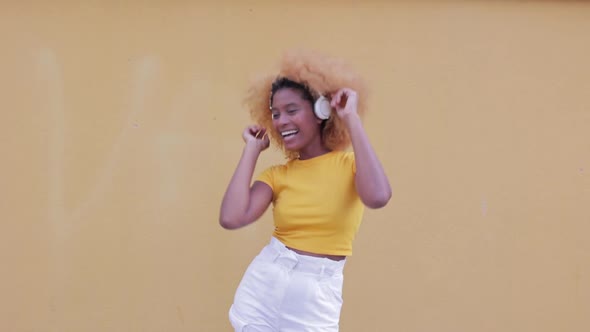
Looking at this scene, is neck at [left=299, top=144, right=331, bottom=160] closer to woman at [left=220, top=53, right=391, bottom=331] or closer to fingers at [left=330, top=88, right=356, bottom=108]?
woman at [left=220, top=53, right=391, bottom=331]

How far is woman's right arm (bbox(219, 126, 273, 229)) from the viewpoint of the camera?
2.59 m

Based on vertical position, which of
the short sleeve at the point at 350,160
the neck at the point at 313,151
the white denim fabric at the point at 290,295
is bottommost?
the white denim fabric at the point at 290,295

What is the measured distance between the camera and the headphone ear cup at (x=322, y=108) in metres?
2.61

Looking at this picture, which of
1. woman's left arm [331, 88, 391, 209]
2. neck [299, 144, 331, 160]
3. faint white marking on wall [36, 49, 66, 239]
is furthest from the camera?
faint white marking on wall [36, 49, 66, 239]

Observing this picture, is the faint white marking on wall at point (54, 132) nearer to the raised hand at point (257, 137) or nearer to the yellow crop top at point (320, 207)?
the raised hand at point (257, 137)

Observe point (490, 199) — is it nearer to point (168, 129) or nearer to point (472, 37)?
point (472, 37)

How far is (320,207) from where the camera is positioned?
2516mm

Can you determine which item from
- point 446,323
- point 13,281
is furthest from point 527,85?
point 13,281

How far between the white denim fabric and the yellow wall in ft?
3.85

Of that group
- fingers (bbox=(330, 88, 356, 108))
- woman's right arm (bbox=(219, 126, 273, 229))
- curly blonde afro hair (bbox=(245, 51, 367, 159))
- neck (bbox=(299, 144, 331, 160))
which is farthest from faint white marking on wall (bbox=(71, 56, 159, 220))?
fingers (bbox=(330, 88, 356, 108))

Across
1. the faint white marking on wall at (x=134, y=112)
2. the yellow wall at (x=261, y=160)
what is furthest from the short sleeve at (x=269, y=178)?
the faint white marking on wall at (x=134, y=112)

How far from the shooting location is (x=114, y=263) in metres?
3.75

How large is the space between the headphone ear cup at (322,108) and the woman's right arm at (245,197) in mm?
244

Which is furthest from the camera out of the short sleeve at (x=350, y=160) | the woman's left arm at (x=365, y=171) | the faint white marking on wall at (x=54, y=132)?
the faint white marking on wall at (x=54, y=132)
